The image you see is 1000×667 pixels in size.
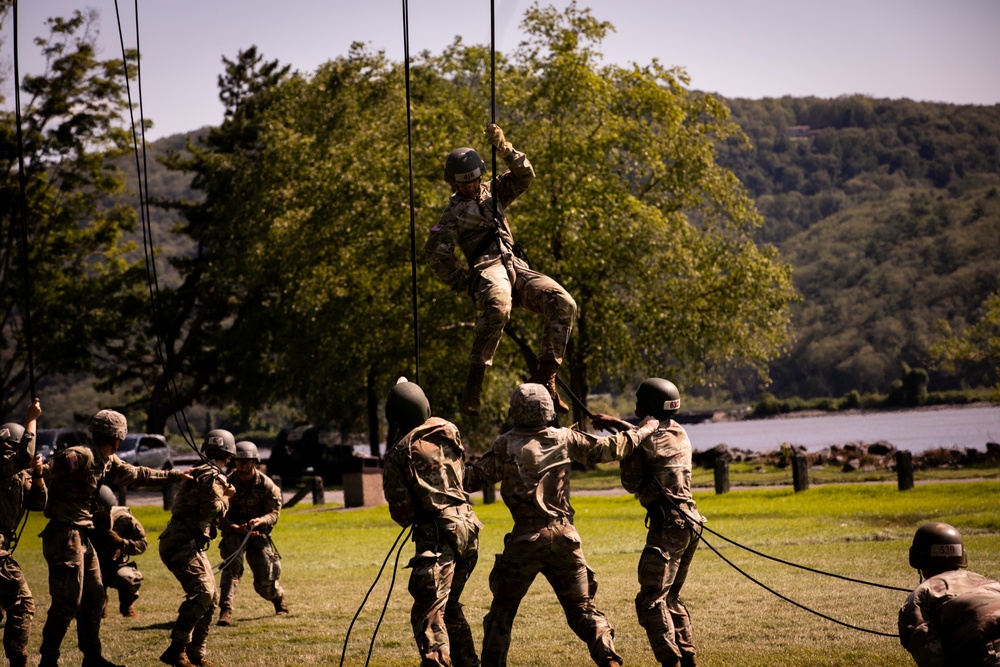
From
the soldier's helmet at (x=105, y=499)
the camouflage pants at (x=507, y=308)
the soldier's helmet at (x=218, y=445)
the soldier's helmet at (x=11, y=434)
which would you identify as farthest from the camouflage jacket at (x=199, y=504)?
the camouflage pants at (x=507, y=308)

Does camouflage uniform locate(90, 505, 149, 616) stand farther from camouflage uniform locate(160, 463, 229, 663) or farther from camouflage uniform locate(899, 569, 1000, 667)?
camouflage uniform locate(899, 569, 1000, 667)

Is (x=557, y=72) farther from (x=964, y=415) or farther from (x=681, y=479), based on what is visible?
(x=964, y=415)

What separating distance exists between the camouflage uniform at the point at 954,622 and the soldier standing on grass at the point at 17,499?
9.23m

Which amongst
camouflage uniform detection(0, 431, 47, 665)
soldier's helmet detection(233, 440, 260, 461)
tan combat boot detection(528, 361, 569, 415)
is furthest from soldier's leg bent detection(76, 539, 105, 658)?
tan combat boot detection(528, 361, 569, 415)

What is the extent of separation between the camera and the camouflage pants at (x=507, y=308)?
36.6 feet

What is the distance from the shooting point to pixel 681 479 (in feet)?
36.7

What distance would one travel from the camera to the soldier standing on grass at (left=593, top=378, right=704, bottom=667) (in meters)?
10.7

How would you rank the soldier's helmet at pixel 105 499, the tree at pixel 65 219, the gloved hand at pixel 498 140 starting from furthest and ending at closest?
the tree at pixel 65 219 → the soldier's helmet at pixel 105 499 → the gloved hand at pixel 498 140

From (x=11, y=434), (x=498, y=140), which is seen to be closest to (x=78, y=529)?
(x=11, y=434)

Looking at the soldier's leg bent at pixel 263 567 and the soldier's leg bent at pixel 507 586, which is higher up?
the soldier's leg bent at pixel 507 586

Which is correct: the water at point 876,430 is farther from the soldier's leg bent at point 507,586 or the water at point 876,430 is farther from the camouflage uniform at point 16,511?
the soldier's leg bent at point 507,586

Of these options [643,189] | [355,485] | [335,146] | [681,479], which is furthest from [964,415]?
[681,479]

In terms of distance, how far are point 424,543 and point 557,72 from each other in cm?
3408

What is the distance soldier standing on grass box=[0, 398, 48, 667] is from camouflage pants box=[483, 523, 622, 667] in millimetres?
5612
